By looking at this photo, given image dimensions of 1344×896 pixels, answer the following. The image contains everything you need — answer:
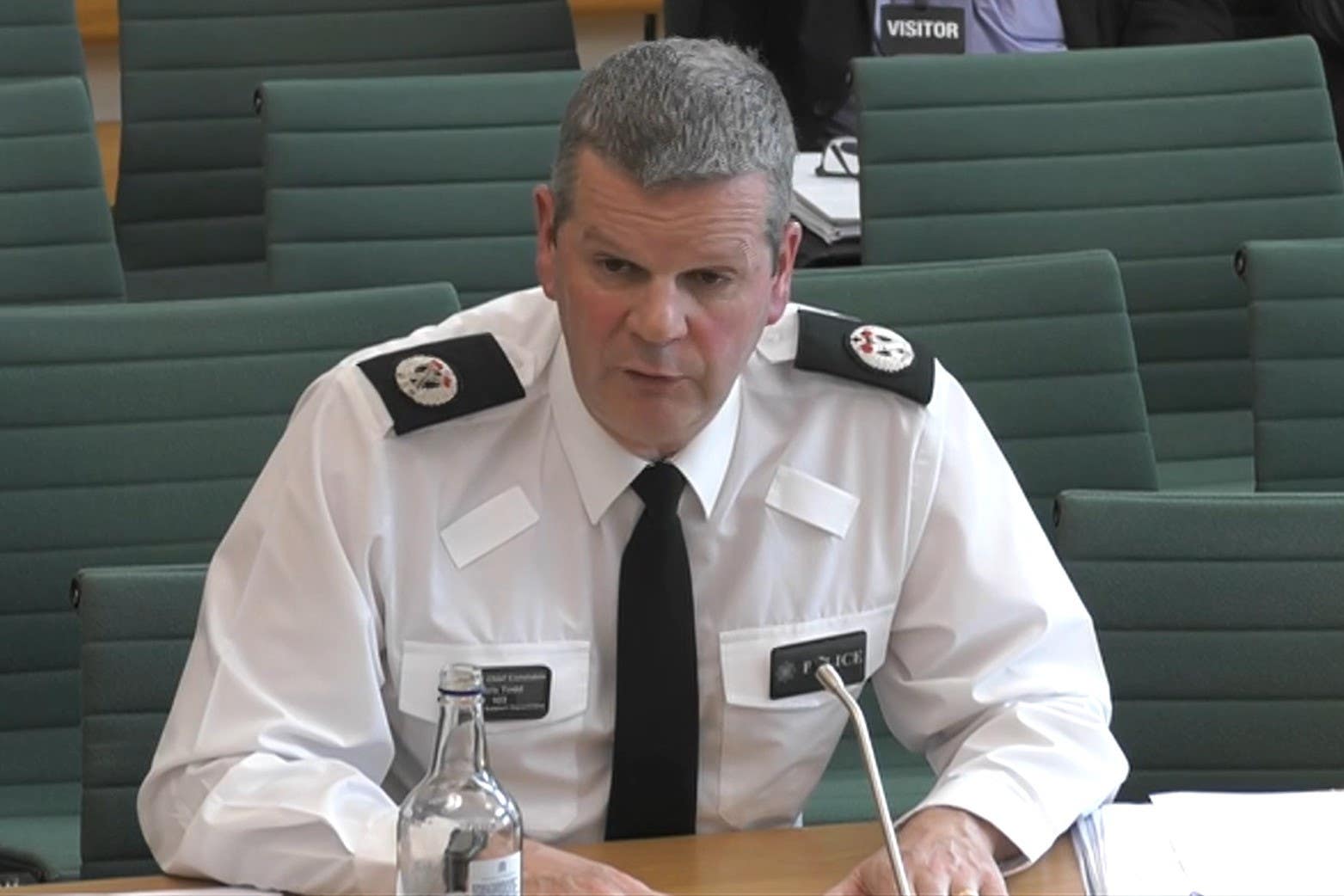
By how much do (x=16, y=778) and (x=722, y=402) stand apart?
3.72 ft

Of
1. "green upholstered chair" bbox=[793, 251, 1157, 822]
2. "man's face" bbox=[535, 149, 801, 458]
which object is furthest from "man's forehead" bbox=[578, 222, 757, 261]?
"green upholstered chair" bbox=[793, 251, 1157, 822]

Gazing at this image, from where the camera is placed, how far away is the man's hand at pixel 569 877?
1.64m

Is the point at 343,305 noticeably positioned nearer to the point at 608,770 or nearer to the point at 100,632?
the point at 100,632

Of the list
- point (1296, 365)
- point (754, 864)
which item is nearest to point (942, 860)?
point (754, 864)

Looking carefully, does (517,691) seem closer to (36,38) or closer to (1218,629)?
(1218,629)

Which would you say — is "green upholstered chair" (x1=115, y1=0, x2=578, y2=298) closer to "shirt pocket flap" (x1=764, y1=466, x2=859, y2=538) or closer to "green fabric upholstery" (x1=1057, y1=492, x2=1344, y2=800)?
"green fabric upholstery" (x1=1057, y1=492, x2=1344, y2=800)

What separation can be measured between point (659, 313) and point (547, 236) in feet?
0.49

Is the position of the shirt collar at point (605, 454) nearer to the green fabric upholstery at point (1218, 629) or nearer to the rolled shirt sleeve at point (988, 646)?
the rolled shirt sleeve at point (988, 646)

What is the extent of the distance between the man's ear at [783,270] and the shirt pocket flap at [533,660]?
0.31 metres

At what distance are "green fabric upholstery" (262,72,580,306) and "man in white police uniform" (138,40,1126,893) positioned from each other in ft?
4.03

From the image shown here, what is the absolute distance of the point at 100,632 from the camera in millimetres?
2076

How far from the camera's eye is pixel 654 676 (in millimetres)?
1920

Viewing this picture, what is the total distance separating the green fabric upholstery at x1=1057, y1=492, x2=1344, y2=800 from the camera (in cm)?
221

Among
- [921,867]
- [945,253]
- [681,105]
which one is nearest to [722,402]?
[681,105]
